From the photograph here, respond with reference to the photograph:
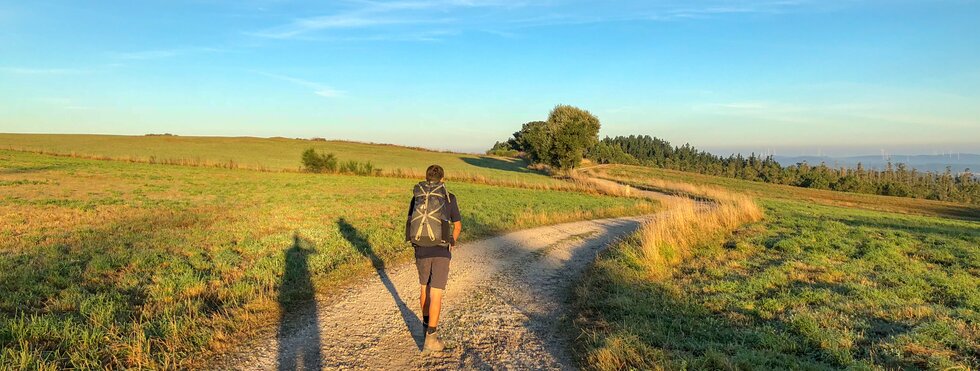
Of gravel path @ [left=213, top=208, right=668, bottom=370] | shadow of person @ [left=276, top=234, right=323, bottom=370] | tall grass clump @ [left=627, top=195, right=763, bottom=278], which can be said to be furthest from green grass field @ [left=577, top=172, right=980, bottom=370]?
shadow of person @ [left=276, top=234, right=323, bottom=370]

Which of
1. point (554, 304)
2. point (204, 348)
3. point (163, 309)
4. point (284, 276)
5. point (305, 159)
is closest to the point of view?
point (204, 348)

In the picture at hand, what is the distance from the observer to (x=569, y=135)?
52.5m

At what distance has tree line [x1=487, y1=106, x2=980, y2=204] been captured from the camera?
177 ft

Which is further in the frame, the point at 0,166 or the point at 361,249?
the point at 0,166

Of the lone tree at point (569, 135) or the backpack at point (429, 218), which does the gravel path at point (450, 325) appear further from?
the lone tree at point (569, 135)

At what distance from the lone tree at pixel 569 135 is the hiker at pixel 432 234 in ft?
156

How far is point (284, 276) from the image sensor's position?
29.1ft

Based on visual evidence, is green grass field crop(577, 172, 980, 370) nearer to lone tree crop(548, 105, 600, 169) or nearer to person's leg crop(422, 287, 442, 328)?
person's leg crop(422, 287, 442, 328)

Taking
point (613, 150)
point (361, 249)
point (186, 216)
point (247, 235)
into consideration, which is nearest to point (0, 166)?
point (186, 216)

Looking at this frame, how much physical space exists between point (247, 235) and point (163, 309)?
6132 millimetres

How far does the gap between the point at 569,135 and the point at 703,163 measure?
93.1m

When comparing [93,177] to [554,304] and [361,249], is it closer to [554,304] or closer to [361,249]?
[361,249]

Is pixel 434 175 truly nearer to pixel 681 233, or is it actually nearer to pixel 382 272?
pixel 382 272

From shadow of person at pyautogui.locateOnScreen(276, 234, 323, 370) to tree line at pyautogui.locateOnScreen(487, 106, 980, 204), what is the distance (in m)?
45.4
